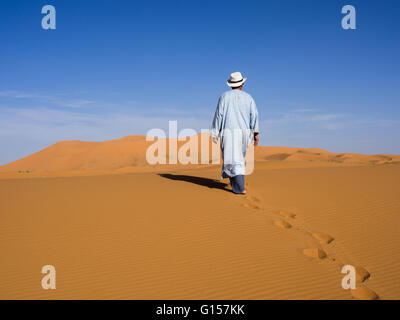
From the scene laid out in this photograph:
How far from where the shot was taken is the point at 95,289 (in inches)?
108

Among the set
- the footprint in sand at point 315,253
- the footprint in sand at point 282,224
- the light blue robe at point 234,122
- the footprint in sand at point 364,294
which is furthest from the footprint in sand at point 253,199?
the footprint in sand at point 364,294

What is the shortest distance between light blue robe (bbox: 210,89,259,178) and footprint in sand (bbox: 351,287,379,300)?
3.53 metres

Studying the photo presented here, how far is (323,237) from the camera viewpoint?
391cm

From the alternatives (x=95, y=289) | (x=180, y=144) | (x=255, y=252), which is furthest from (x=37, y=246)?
(x=180, y=144)

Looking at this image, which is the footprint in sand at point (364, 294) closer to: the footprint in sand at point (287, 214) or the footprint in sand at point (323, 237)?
the footprint in sand at point (323, 237)

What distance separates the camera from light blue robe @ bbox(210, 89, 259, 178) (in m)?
6.14

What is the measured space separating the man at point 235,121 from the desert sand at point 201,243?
58 centimetres

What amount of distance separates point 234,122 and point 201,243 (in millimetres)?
3093

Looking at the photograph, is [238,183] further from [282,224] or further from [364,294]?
[364,294]

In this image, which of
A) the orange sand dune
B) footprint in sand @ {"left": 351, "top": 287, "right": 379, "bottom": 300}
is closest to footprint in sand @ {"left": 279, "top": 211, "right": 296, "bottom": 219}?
footprint in sand @ {"left": 351, "top": 287, "right": 379, "bottom": 300}

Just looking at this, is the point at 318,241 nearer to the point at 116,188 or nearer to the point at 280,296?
the point at 280,296

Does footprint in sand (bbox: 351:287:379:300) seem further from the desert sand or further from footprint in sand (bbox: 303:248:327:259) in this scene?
footprint in sand (bbox: 303:248:327:259)

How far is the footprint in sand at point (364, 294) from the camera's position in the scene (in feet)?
8.63

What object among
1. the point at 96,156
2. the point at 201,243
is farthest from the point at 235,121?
the point at 96,156
